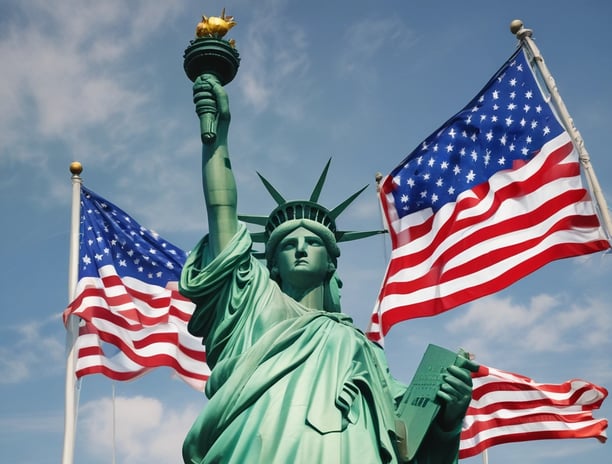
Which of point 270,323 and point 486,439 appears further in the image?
point 486,439

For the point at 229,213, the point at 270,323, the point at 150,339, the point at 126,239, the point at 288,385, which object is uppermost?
the point at 126,239

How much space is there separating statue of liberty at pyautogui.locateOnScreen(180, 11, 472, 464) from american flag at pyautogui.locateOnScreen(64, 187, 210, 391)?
5.24 m

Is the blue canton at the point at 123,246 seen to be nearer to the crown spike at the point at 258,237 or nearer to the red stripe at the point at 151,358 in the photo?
the red stripe at the point at 151,358

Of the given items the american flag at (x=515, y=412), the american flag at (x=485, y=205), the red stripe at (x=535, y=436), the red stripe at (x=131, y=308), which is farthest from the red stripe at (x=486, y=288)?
the red stripe at (x=131, y=308)

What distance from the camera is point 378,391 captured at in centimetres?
646

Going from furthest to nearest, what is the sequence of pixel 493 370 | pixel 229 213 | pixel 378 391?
pixel 493 370 → pixel 229 213 → pixel 378 391

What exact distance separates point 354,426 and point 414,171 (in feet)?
23.2

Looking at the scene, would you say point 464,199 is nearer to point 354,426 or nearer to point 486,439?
point 486,439

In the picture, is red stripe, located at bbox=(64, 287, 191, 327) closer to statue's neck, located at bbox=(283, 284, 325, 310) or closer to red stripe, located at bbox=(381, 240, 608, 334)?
red stripe, located at bbox=(381, 240, 608, 334)

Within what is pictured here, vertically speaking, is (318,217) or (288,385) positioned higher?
(318,217)

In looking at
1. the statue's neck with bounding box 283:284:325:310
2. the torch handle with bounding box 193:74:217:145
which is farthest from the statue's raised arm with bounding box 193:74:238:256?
the statue's neck with bounding box 283:284:325:310

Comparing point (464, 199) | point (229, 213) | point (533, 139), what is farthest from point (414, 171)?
point (229, 213)

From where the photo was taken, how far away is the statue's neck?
7621mm

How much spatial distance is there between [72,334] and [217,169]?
20.2 feet
